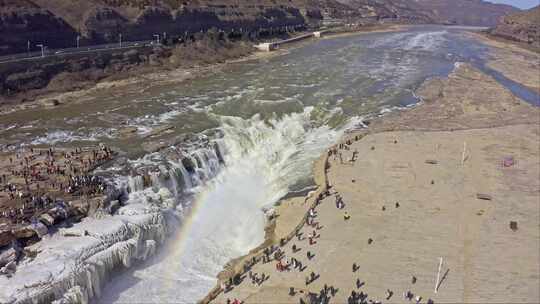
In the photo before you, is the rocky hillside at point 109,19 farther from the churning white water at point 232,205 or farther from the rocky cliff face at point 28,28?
the churning white water at point 232,205

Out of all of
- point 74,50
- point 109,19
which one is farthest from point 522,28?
point 74,50

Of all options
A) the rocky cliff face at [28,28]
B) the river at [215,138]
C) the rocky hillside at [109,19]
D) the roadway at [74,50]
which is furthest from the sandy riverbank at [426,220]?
the rocky hillside at [109,19]

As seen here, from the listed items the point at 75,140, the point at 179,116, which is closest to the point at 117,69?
the point at 179,116

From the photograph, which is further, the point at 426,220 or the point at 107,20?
the point at 107,20

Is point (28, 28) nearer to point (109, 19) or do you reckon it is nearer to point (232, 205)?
point (109, 19)

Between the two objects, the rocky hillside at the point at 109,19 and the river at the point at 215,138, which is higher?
the rocky hillside at the point at 109,19

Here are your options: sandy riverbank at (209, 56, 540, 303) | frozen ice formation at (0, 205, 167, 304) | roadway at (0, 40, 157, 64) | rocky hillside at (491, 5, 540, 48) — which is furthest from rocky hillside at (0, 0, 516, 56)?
rocky hillside at (491, 5, 540, 48)

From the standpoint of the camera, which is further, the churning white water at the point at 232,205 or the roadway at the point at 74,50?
the roadway at the point at 74,50
